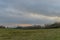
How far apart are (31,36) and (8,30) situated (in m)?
3.44

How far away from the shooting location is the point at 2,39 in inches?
603

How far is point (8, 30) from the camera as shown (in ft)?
59.3

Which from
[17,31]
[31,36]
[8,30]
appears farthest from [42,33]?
[8,30]

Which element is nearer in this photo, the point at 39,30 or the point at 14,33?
the point at 14,33

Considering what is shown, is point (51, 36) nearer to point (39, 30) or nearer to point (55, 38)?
point (55, 38)

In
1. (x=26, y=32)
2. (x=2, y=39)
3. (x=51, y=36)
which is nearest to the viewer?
(x=2, y=39)

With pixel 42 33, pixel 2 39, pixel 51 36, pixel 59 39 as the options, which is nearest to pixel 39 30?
pixel 42 33

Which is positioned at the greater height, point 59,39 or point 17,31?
point 17,31

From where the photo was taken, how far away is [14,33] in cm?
1744

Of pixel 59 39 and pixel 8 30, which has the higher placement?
pixel 8 30

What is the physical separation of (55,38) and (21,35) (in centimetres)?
392

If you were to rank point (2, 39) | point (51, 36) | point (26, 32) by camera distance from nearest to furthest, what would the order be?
point (2, 39)
point (51, 36)
point (26, 32)

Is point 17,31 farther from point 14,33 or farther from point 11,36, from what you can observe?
point 11,36

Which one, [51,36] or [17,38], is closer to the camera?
[17,38]
